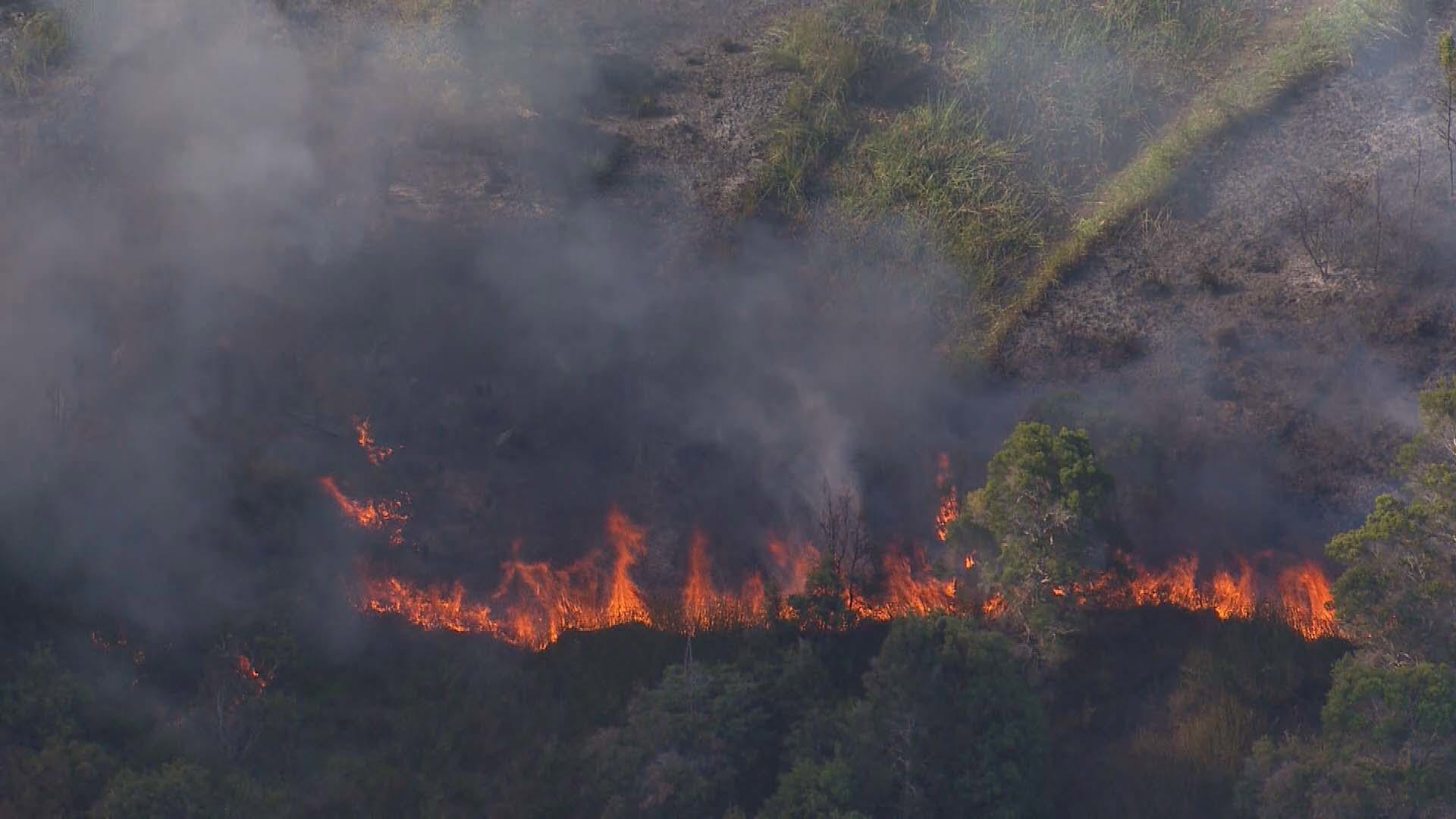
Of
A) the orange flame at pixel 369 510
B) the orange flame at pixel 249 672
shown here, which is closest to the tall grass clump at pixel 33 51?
the orange flame at pixel 369 510

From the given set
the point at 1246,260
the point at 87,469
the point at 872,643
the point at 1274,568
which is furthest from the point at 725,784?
the point at 1246,260

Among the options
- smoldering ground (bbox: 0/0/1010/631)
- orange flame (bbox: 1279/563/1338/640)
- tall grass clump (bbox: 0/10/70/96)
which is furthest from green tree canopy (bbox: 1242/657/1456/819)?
tall grass clump (bbox: 0/10/70/96)

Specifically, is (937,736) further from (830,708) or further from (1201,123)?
(1201,123)

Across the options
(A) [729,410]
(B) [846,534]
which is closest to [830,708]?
(B) [846,534]

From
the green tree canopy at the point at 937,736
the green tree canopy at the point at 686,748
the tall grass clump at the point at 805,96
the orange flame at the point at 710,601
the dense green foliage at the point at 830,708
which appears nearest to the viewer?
the dense green foliage at the point at 830,708

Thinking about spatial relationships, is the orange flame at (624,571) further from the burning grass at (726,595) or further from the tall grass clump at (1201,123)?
the tall grass clump at (1201,123)
